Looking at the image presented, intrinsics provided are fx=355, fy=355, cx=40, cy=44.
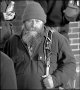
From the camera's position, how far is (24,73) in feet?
13.3

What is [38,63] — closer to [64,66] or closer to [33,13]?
[64,66]

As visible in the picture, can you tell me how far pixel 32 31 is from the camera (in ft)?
13.9

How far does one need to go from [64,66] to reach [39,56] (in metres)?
0.33

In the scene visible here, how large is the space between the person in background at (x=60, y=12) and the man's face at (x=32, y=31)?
1771 millimetres

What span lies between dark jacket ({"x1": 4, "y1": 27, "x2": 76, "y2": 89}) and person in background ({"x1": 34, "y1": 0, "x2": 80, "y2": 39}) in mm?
1782

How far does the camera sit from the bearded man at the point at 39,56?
4.07 meters

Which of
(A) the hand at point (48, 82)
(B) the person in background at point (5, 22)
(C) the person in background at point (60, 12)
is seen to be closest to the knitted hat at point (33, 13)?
(B) the person in background at point (5, 22)

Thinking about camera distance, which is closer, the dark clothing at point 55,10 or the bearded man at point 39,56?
the bearded man at point 39,56

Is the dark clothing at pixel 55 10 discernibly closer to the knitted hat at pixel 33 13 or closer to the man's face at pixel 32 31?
the knitted hat at pixel 33 13

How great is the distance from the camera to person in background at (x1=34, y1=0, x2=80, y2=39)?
5.99 meters

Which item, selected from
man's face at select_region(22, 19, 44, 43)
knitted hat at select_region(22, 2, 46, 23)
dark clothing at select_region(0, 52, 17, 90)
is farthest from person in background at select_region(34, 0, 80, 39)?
dark clothing at select_region(0, 52, 17, 90)

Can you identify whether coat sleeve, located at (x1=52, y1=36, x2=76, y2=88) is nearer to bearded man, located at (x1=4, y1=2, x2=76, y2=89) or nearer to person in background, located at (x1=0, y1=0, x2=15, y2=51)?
bearded man, located at (x1=4, y1=2, x2=76, y2=89)

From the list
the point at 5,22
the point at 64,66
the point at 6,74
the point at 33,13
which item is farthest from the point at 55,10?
the point at 6,74

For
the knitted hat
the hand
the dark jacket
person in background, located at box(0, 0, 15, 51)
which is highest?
the knitted hat
